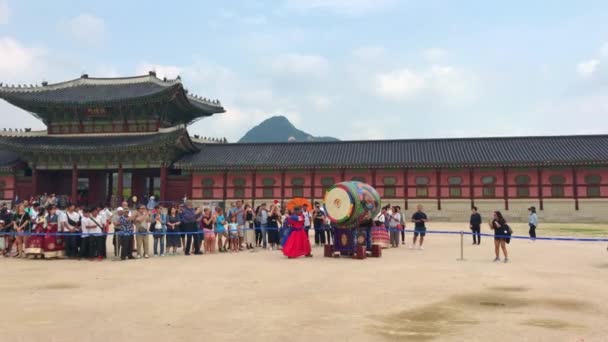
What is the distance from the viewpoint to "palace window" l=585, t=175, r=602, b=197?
29562 millimetres

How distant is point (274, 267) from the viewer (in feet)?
38.7

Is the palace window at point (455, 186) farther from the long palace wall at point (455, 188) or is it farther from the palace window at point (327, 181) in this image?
the palace window at point (327, 181)

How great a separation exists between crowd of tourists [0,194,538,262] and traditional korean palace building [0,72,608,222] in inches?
568

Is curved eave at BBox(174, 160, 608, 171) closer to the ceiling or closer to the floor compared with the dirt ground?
closer to the ceiling

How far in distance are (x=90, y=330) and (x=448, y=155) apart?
29.0 metres

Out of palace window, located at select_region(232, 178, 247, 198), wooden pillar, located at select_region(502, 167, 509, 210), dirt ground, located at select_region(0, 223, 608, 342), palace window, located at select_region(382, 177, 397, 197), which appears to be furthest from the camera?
palace window, located at select_region(232, 178, 247, 198)

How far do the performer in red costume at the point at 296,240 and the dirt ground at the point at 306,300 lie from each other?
516 mm

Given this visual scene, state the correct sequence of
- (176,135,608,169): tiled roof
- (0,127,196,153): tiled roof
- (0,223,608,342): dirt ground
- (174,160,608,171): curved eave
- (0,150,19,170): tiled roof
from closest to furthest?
(0,223,608,342): dirt ground < (174,160,608,171): curved eave < (176,135,608,169): tiled roof < (0,127,196,153): tiled roof < (0,150,19,170): tiled roof

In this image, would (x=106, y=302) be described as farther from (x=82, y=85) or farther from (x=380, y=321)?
(x=82, y=85)

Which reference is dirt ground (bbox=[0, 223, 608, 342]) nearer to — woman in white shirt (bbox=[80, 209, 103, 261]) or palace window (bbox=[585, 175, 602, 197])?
woman in white shirt (bbox=[80, 209, 103, 261])

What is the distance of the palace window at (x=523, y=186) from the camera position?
99.8 ft

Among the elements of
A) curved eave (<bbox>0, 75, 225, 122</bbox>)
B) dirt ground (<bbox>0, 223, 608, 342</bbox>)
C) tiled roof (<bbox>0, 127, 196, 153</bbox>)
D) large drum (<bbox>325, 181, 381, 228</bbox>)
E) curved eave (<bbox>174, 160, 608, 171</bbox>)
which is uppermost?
curved eave (<bbox>0, 75, 225, 122</bbox>)

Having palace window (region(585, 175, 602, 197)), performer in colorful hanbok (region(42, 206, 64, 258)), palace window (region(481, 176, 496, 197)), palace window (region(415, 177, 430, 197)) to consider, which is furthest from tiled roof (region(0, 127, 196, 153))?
palace window (region(585, 175, 602, 197))

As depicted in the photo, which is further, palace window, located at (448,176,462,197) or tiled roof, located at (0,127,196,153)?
tiled roof, located at (0,127,196,153)
